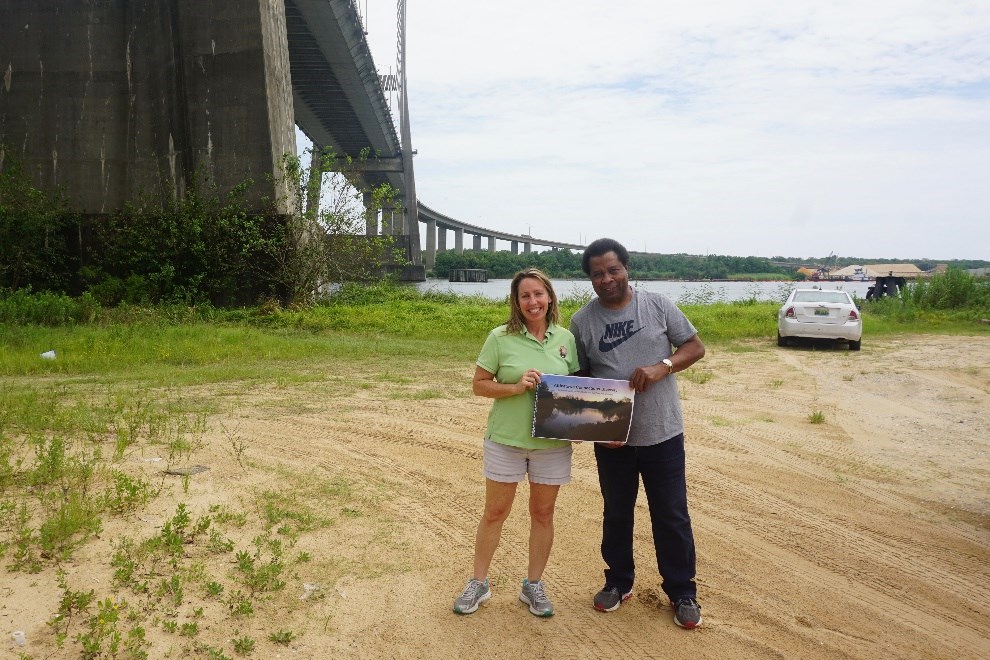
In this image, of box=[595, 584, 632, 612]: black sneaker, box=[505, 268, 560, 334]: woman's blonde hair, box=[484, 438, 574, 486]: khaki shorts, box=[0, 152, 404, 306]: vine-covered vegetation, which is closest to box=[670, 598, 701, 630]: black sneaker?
box=[595, 584, 632, 612]: black sneaker

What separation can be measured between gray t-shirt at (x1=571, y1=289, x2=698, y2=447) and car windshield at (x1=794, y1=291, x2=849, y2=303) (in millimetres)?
13804

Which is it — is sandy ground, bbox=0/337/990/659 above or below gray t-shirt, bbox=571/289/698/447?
below

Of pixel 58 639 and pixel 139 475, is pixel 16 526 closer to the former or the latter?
pixel 139 475

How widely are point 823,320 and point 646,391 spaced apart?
1333 centimetres

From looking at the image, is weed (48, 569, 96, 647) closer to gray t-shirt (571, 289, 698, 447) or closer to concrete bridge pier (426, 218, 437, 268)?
gray t-shirt (571, 289, 698, 447)

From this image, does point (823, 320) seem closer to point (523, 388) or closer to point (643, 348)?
point (643, 348)

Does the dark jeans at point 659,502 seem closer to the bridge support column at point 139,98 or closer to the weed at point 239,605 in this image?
the weed at point 239,605

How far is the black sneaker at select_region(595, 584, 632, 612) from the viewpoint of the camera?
12.9 feet

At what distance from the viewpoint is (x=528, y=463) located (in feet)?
12.2

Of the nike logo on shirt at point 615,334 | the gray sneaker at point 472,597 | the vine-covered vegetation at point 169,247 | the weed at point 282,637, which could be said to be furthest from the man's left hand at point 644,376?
the vine-covered vegetation at point 169,247

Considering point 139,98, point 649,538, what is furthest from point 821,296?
point 139,98

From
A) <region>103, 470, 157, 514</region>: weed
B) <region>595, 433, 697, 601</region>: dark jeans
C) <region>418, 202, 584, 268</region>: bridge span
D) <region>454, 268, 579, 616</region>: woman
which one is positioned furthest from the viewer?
<region>418, 202, 584, 268</region>: bridge span

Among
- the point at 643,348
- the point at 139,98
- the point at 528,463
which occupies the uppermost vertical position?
the point at 139,98

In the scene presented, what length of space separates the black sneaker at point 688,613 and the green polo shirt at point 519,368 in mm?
964
